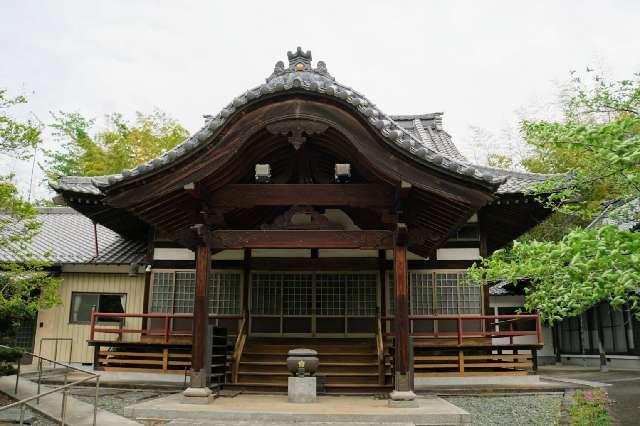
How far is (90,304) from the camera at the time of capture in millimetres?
15930

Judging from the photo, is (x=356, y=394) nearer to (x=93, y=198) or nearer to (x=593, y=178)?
(x=593, y=178)

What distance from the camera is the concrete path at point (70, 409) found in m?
7.43

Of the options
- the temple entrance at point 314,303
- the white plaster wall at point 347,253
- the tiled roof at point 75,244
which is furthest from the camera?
the tiled roof at point 75,244

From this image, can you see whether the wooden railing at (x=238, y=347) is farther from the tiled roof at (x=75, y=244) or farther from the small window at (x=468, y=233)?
the small window at (x=468, y=233)

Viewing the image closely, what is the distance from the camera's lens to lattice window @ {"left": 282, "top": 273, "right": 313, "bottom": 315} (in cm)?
1246

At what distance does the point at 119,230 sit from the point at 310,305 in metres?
6.77

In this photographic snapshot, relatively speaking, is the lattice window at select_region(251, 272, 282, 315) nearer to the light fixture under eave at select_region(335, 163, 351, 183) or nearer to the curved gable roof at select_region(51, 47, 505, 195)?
the light fixture under eave at select_region(335, 163, 351, 183)

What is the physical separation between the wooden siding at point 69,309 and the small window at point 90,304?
13cm

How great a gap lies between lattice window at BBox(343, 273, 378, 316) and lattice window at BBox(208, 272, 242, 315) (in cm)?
262

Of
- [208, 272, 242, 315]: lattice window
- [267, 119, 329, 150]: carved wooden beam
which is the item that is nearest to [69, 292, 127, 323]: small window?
[208, 272, 242, 315]: lattice window

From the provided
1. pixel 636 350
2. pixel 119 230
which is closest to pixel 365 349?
pixel 119 230

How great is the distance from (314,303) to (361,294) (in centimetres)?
113

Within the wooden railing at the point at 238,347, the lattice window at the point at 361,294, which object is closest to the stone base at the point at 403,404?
the wooden railing at the point at 238,347

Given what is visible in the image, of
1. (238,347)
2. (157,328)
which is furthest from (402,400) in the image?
(157,328)
